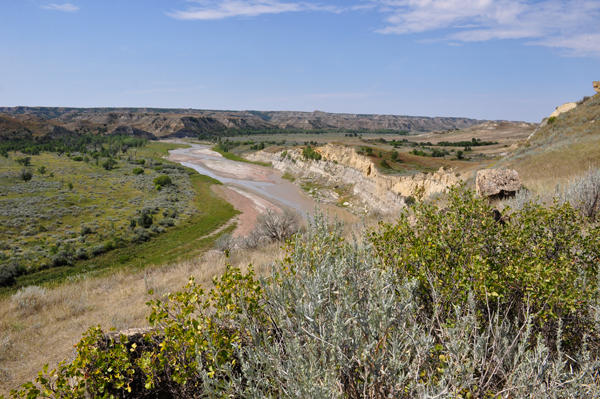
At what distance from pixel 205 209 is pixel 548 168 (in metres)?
34.5

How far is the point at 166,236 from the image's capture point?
31.4 m

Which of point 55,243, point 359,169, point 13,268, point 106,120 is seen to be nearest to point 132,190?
point 55,243

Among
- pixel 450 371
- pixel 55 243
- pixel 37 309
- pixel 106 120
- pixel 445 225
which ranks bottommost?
pixel 55 243

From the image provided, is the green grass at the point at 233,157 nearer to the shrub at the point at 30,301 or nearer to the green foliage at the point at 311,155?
the green foliage at the point at 311,155

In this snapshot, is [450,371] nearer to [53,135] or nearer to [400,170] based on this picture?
[400,170]

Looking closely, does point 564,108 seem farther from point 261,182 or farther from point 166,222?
point 166,222

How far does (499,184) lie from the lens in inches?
534

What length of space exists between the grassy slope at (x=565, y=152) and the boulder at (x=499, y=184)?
2.28ft

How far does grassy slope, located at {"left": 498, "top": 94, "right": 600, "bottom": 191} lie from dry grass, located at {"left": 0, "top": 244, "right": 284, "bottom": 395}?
13.4 m

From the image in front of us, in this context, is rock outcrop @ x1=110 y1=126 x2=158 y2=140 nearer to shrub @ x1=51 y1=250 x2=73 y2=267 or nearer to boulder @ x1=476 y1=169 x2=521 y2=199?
shrub @ x1=51 y1=250 x2=73 y2=267

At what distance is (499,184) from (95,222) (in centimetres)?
3603

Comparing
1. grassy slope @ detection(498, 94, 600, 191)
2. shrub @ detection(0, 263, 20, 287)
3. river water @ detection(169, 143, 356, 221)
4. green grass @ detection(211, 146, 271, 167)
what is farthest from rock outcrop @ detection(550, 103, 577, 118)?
green grass @ detection(211, 146, 271, 167)

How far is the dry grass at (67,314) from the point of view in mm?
6147

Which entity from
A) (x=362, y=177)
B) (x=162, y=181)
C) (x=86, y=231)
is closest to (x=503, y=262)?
(x=86, y=231)
